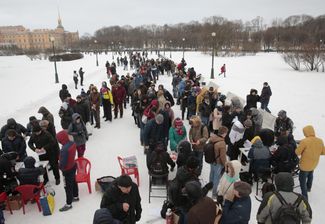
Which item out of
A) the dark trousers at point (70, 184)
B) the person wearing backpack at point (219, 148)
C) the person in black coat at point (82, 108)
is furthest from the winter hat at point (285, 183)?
the person in black coat at point (82, 108)

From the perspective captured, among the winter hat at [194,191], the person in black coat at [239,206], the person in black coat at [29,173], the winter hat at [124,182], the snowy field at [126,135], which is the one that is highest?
the winter hat at [124,182]

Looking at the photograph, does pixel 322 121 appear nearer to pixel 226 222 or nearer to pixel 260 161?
pixel 260 161

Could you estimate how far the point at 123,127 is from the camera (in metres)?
10.7

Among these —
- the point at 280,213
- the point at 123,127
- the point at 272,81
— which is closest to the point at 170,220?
the point at 280,213

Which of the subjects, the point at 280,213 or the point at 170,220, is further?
the point at 170,220

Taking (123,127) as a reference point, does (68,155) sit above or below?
above

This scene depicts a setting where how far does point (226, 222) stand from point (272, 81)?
63.8 ft

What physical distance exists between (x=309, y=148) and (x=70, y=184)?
4887mm

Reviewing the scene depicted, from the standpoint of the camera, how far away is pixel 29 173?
210 inches

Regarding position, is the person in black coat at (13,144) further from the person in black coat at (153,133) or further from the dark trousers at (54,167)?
the person in black coat at (153,133)

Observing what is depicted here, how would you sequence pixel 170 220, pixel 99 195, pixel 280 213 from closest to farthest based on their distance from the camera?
pixel 280 213 < pixel 170 220 < pixel 99 195

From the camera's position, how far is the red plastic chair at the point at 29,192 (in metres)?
5.22

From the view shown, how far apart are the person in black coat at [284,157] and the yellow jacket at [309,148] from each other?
0.16 meters

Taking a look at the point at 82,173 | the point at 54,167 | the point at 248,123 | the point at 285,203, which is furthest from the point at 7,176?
the point at 248,123
